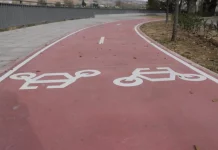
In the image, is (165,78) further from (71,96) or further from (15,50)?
(15,50)

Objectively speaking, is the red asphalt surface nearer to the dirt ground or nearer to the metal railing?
the dirt ground

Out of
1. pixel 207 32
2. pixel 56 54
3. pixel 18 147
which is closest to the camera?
pixel 18 147

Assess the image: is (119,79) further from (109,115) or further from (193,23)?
(193,23)

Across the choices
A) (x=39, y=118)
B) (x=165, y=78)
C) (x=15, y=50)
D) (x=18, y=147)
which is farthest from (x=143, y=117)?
(x=15, y=50)

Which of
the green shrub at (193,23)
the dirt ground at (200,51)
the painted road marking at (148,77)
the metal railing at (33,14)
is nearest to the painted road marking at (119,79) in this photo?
the painted road marking at (148,77)

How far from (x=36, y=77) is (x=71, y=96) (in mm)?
1982

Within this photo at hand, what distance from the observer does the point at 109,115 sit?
5.26 metres

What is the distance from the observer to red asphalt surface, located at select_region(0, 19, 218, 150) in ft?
14.1

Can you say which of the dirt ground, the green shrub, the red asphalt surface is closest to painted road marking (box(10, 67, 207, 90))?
the red asphalt surface

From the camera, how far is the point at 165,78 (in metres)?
7.68

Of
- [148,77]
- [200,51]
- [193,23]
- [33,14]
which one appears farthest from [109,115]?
[33,14]

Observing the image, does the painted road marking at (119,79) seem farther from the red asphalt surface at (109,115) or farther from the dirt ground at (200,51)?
the dirt ground at (200,51)

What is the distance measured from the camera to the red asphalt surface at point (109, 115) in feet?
14.1

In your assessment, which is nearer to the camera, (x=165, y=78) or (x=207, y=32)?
(x=165, y=78)
